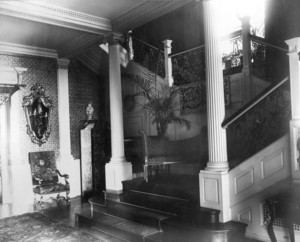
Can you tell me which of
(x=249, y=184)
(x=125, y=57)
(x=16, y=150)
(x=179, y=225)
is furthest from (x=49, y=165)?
(x=249, y=184)

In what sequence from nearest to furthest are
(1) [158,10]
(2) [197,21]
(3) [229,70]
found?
(1) [158,10]
(3) [229,70]
(2) [197,21]

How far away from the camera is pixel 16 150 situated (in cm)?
805

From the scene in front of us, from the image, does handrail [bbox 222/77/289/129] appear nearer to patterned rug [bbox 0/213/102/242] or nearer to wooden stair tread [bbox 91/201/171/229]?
wooden stair tread [bbox 91/201/171/229]

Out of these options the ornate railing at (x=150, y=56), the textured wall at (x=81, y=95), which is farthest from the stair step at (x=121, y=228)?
the ornate railing at (x=150, y=56)

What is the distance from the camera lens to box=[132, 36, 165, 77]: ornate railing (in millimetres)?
8476

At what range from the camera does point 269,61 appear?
304 inches

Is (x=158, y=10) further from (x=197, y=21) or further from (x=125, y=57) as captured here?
(x=197, y=21)

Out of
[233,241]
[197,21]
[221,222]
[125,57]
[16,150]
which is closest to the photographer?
[233,241]

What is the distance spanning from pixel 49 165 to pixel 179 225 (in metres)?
4.98

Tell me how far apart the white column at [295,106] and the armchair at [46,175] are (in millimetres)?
5364

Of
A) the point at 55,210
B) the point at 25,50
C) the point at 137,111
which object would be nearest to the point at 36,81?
the point at 25,50

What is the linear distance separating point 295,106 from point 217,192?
5.42 ft

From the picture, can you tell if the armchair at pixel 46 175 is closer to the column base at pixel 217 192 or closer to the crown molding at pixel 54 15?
the crown molding at pixel 54 15

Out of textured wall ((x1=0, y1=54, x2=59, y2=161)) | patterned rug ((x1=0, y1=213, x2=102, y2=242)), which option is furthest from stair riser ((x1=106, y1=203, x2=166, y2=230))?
textured wall ((x1=0, y1=54, x2=59, y2=161))
